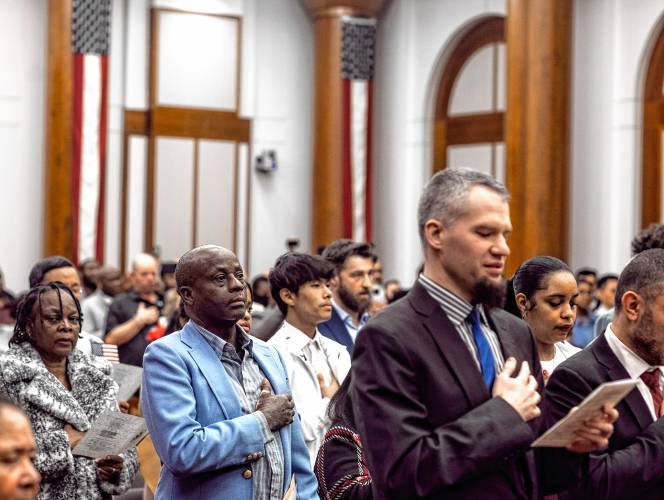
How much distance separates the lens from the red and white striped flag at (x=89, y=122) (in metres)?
13.8

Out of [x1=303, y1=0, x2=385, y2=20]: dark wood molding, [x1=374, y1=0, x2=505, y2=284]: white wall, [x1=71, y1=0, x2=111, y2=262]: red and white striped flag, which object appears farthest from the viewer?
[x1=303, y1=0, x2=385, y2=20]: dark wood molding

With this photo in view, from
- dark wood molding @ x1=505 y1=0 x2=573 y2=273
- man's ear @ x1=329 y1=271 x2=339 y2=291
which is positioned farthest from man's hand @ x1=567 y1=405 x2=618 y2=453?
dark wood molding @ x1=505 y1=0 x2=573 y2=273

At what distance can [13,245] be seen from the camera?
14.0 metres

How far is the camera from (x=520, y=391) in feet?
8.81

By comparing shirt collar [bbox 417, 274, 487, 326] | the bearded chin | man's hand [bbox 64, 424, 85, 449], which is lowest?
man's hand [bbox 64, 424, 85, 449]

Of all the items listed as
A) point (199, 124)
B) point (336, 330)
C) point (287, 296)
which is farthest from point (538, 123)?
point (287, 296)

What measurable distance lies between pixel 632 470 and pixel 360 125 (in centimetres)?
1227

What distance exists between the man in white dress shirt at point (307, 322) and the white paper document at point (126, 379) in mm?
629

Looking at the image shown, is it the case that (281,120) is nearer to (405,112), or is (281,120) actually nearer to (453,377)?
(405,112)

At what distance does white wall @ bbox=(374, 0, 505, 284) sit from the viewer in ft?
49.0

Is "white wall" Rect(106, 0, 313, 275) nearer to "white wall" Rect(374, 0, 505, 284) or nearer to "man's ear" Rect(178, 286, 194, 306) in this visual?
"white wall" Rect(374, 0, 505, 284)

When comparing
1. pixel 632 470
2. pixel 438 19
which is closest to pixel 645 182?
pixel 438 19

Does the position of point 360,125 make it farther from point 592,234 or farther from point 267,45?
point 592,234

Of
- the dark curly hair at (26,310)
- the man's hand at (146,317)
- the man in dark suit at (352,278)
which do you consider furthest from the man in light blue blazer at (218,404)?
the man's hand at (146,317)
